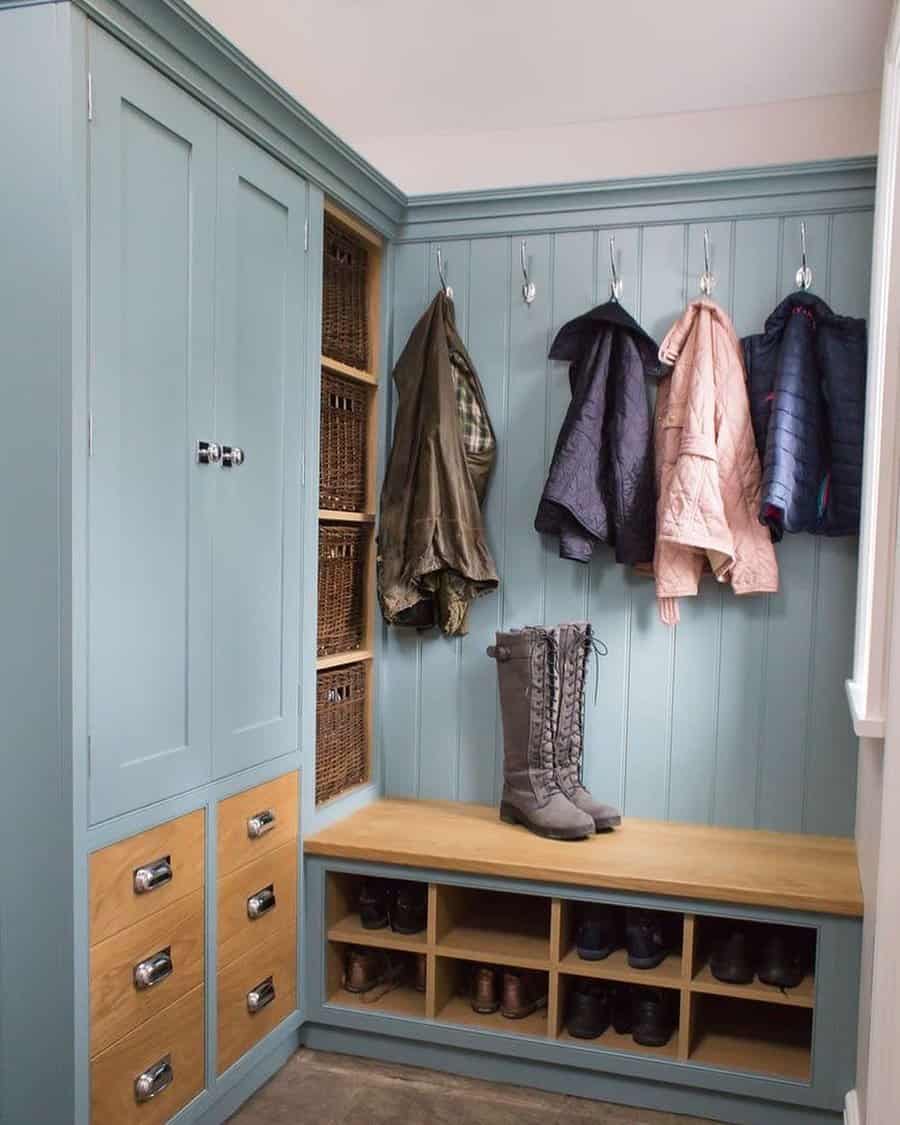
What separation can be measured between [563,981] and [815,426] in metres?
1.49

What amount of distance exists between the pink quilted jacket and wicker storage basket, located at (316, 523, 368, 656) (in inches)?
32.6

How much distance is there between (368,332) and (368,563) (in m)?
0.66

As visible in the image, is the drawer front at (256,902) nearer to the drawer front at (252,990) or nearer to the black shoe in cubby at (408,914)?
the drawer front at (252,990)

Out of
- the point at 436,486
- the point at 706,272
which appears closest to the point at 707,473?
the point at 706,272

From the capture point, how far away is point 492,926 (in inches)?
104

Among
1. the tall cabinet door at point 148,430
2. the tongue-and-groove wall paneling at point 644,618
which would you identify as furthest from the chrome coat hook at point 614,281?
the tall cabinet door at point 148,430

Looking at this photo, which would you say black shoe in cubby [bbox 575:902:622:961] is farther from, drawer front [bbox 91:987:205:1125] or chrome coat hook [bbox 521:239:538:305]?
chrome coat hook [bbox 521:239:538:305]

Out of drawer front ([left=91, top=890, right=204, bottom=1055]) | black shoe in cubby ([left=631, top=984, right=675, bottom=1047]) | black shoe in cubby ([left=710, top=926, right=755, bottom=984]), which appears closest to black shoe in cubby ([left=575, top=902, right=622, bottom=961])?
black shoe in cubby ([left=631, top=984, right=675, bottom=1047])

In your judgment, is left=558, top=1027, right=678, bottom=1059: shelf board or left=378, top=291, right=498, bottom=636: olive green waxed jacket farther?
left=378, top=291, right=498, bottom=636: olive green waxed jacket

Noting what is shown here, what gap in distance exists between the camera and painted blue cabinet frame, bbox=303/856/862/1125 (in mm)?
2188

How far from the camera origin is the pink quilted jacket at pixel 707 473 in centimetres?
254

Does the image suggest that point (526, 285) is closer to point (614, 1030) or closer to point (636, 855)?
point (636, 855)

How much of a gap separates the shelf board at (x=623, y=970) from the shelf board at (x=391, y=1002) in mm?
393

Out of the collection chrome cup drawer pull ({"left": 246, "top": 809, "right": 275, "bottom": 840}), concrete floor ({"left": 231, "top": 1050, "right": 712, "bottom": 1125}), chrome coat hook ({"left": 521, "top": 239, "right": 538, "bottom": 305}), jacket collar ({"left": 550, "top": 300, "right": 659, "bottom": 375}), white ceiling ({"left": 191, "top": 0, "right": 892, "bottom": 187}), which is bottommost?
concrete floor ({"left": 231, "top": 1050, "right": 712, "bottom": 1125})
